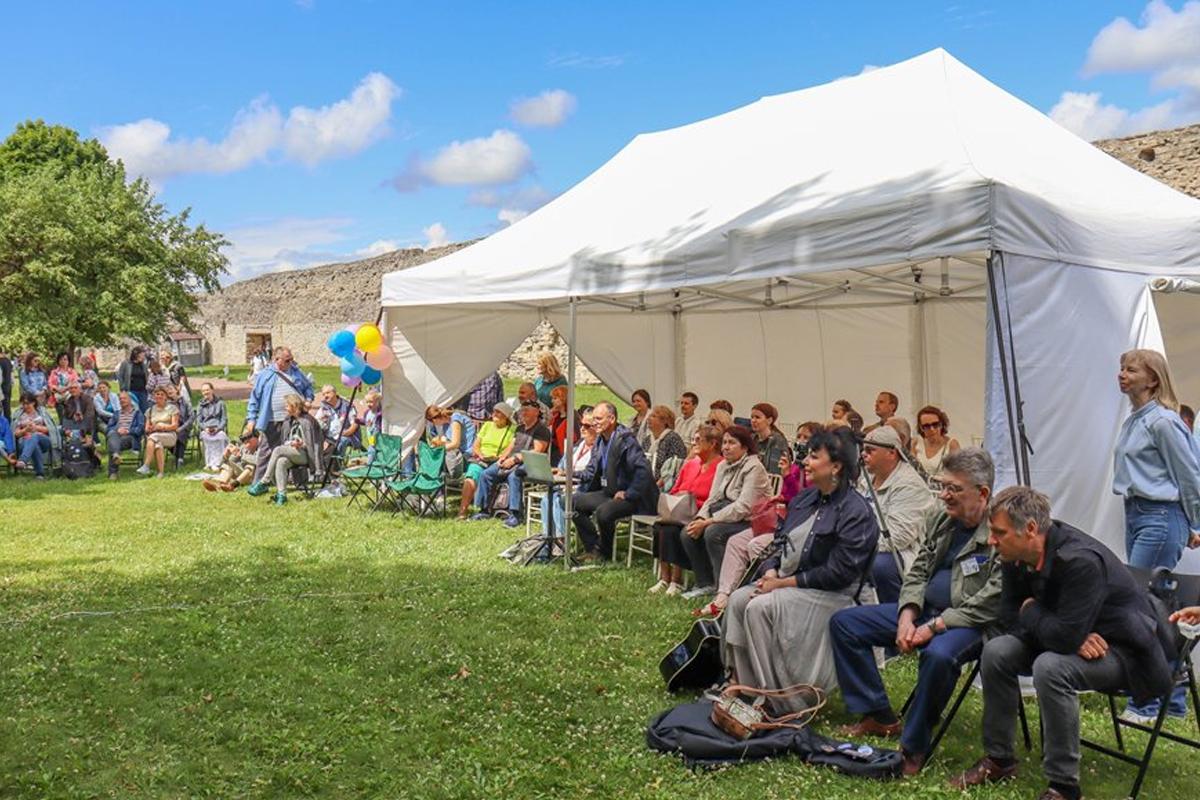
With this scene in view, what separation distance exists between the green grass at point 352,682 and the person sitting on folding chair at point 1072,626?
0.31 metres

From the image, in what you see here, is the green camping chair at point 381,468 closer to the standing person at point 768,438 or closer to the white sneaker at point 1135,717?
the standing person at point 768,438

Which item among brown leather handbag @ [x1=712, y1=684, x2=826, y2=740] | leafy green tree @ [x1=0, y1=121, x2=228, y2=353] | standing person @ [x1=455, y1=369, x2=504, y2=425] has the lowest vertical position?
brown leather handbag @ [x1=712, y1=684, x2=826, y2=740]

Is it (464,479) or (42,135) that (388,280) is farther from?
(42,135)

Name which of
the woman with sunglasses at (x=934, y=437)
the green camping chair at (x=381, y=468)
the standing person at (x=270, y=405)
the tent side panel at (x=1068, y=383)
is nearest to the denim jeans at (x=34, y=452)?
the standing person at (x=270, y=405)

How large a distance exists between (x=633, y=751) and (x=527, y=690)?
0.77 metres

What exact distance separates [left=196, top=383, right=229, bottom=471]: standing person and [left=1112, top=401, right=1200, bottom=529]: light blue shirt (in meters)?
9.22

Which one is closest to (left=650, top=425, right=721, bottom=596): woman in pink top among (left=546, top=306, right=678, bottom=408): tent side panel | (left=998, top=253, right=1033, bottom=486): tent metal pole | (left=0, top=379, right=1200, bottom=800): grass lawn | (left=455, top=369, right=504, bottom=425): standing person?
(left=0, top=379, right=1200, bottom=800): grass lawn

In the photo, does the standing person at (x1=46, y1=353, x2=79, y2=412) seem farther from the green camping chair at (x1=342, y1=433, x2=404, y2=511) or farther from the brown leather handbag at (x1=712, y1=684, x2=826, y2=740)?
the brown leather handbag at (x1=712, y1=684, x2=826, y2=740)

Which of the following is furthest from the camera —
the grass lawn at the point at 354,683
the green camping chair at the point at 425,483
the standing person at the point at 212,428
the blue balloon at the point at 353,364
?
the standing person at the point at 212,428

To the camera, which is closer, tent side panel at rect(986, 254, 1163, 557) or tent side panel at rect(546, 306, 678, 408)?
tent side panel at rect(986, 254, 1163, 557)

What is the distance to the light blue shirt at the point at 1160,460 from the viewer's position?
391cm

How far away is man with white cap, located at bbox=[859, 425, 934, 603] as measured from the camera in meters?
4.54

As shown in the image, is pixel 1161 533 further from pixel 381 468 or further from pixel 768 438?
pixel 381 468

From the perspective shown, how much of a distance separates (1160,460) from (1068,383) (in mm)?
550
